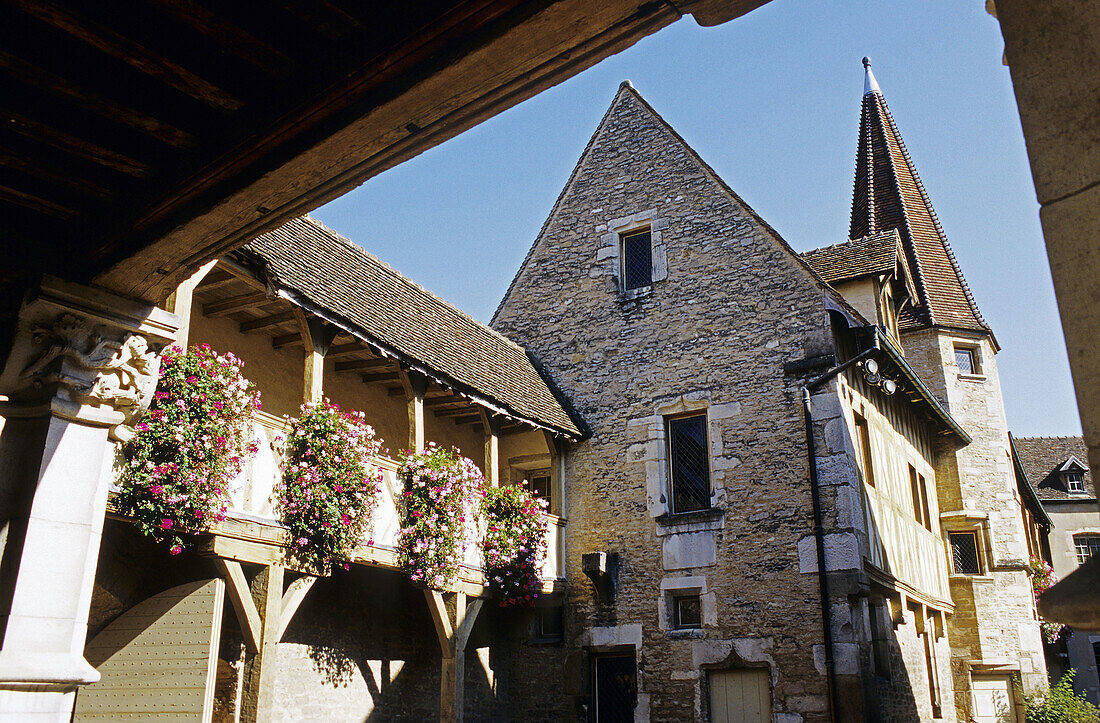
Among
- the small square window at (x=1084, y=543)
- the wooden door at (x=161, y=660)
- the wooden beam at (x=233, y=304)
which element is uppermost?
the wooden beam at (x=233, y=304)

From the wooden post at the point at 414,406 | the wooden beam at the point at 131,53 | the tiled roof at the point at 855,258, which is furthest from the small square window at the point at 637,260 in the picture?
the wooden beam at the point at 131,53

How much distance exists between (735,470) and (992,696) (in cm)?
745

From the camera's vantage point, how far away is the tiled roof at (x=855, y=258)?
11.8m

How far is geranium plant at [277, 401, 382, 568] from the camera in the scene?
7.19 metres

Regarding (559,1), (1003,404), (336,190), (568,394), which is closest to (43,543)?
(336,190)

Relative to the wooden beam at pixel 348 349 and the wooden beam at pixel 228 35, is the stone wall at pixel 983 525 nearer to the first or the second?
the wooden beam at pixel 348 349

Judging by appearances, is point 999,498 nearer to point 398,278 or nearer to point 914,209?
point 914,209

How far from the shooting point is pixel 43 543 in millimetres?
3219

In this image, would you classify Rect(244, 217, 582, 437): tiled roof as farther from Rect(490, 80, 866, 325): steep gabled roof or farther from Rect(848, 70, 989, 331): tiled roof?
Rect(848, 70, 989, 331): tiled roof

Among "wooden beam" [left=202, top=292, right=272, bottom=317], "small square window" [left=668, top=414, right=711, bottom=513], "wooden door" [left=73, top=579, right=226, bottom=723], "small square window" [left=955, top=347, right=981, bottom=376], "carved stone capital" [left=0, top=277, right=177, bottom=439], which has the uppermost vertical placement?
"small square window" [left=955, top=347, right=981, bottom=376]

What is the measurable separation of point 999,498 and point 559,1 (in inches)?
597

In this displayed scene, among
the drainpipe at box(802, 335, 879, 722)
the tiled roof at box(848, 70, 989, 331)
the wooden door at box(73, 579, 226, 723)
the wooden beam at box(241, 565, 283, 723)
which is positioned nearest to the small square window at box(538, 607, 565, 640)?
the drainpipe at box(802, 335, 879, 722)

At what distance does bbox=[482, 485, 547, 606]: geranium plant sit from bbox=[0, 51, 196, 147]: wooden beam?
284 inches

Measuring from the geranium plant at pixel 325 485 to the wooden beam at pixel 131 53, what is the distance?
492cm
